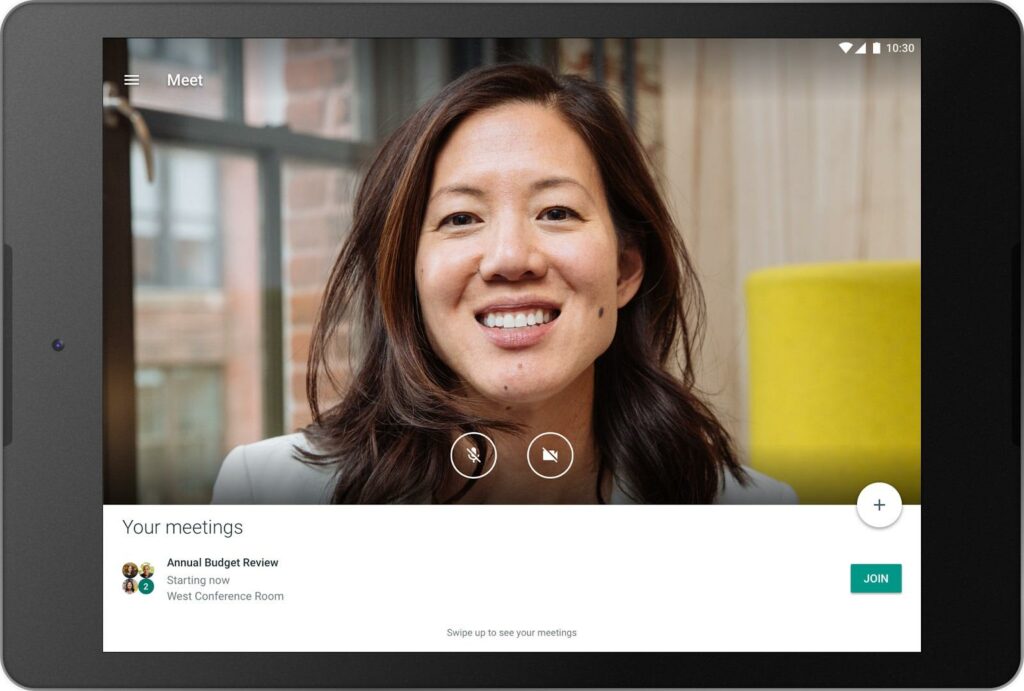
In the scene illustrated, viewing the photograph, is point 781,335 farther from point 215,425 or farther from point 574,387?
point 215,425

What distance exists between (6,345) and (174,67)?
0.27 meters

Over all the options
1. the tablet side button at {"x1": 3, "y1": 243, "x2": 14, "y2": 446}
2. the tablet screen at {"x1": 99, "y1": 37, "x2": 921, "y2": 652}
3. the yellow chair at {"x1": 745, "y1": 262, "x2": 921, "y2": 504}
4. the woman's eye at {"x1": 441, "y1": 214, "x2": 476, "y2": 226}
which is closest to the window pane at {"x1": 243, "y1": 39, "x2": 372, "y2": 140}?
the tablet screen at {"x1": 99, "y1": 37, "x2": 921, "y2": 652}

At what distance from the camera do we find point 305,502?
70 cm

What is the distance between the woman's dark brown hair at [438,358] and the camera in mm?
713

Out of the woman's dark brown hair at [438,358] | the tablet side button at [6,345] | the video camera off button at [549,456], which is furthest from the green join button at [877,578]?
the tablet side button at [6,345]

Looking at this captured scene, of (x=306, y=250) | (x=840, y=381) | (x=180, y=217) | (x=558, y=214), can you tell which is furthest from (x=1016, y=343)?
(x=180, y=217)

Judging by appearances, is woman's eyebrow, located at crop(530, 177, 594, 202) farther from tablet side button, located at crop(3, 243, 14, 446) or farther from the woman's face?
tablet side button, located at crop(3, 243, 14, 446)

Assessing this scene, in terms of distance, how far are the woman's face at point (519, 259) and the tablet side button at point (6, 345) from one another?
0.34 meters

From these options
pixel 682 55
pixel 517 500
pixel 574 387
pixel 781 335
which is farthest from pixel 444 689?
pixel 682 55

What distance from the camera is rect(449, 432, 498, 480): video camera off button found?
70cm

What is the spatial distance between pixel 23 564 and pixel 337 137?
449 millimetres

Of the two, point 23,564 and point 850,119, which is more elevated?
point 850,119

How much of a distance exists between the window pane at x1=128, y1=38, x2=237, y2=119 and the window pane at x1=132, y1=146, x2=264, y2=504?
0.05m

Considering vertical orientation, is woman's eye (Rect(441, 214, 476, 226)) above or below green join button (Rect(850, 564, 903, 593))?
above
